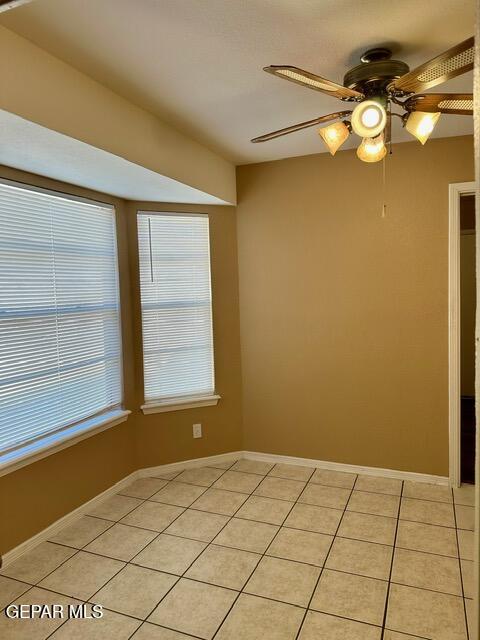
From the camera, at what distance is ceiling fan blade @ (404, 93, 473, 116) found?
1630mm

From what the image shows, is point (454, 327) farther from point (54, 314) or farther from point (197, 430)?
point (54, 314)

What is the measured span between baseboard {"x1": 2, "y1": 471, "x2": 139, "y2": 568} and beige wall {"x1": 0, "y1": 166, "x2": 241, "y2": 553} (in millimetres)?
31

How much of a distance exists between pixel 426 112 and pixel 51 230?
2.16 meters

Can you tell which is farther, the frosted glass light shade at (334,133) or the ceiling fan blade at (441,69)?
the frosted glass light shade at (334,133)

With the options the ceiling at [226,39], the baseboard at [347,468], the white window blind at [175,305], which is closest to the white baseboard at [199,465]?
the baseboard at [347,468]

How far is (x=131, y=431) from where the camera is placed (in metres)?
3.47

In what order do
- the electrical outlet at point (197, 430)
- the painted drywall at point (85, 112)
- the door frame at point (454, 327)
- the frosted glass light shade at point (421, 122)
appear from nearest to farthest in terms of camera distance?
1. the painted drywall at point (85, 112)
2. the frosted glass light shade at point (421, 122)
3. the door frame at point (454, 327)
4. the electrical outlet at point (197, 430)

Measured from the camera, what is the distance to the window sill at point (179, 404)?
3525 millimetres

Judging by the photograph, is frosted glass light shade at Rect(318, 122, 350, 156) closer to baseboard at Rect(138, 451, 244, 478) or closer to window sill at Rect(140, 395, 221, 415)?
window sill at Rect(140, 395, 221, 415)

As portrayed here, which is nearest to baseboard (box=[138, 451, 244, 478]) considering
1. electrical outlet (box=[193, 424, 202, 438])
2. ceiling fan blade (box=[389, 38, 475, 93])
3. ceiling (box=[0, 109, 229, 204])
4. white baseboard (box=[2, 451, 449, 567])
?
white baseboard (box=[2, 451, 449, 567])

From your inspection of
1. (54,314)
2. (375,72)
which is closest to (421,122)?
(375,72)

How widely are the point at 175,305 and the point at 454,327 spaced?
2.11m

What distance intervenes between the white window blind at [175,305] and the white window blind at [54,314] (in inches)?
10.9

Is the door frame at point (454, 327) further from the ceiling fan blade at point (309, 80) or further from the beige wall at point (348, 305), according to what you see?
the ceiling fan blade at point (309, 80)
